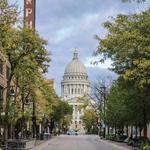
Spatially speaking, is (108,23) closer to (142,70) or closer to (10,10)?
(142,70)

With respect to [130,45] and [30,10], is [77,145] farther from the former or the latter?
[130,45]

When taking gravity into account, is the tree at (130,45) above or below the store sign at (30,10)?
below

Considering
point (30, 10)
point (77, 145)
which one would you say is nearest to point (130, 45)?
point (77, 145)

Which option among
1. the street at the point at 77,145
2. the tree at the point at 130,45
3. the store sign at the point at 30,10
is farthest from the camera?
the store sign at the point at 30,10

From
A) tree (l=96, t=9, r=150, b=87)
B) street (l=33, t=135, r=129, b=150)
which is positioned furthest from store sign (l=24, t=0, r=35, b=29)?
tree (l=96, t=9, r=150, b=87)

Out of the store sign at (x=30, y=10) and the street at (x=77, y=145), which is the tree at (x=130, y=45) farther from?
the store sign at (x=30, y=10)

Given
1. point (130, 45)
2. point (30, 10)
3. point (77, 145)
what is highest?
point (30, 10)

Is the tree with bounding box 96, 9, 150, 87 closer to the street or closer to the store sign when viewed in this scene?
the street

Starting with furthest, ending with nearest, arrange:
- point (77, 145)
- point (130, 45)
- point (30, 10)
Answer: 1. point (30, 10)
2. point (77, 145)
3. point (130, 45)

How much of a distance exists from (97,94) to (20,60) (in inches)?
2944

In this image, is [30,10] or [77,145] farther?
[30,10]

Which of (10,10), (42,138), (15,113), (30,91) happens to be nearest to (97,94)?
(42,138)

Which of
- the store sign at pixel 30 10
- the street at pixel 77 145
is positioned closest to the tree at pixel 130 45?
the street at pixel 77 145

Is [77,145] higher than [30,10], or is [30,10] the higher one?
[30,10]
